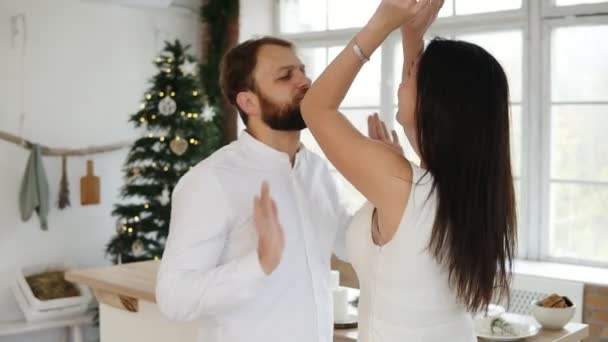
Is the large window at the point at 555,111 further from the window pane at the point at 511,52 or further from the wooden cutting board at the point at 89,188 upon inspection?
the wooden cutting board at the point at 89,188

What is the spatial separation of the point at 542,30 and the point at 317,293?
3.01 m

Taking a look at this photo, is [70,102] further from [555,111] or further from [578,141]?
[578,141]

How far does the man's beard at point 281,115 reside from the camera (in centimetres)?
190

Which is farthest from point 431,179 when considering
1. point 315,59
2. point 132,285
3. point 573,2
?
point 315,59

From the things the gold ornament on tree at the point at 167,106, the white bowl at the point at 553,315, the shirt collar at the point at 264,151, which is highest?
the gold ornament on tree at the point at 167,106

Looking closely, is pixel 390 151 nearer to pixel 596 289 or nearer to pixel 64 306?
pixel 596 289

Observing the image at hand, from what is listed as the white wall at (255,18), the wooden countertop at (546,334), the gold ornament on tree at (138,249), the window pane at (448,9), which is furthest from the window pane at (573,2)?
the gold ornament on tree at (138,249)

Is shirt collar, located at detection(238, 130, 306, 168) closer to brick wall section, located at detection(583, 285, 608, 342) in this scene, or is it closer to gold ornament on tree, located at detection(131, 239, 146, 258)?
brick wall section, located at detection(583, 285, 608, 342)

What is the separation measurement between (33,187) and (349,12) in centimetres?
236

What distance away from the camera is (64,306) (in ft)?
15.1

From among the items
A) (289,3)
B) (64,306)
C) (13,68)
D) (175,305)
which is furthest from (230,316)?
(289,3)

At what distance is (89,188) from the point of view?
510 cm

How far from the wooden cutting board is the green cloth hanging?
Result: 0.95 feet

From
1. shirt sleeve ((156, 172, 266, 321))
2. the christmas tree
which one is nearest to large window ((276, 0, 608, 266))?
the christmas tree
